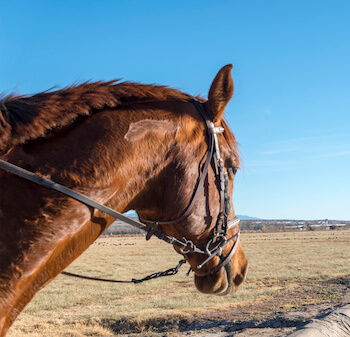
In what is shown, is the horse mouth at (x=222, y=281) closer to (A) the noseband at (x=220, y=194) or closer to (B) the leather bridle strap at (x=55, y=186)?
(A) the noseband at (x=220, y=194)

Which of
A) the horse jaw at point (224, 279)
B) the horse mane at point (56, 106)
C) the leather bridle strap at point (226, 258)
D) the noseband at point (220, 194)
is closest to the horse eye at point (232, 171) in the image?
the noseband at point (220, 194)

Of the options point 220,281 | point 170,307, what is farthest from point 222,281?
point 170,307

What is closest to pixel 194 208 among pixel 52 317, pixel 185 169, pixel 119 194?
pixel 185 169

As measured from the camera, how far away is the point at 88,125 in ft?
6.76

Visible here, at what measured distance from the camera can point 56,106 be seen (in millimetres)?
2006

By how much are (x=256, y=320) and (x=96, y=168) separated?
334 inches

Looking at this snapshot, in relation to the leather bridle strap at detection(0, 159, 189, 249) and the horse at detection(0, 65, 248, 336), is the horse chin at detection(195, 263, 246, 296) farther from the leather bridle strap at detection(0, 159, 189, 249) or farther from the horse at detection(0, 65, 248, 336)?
the leather bridle strap at detection(0, 159, 189, 249)

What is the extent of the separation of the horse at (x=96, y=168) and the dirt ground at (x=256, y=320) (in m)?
5.67

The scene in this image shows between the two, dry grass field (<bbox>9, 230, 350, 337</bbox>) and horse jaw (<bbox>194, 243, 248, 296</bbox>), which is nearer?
horse jaw (<bbox>194, 243, 248, 296</bbox>)

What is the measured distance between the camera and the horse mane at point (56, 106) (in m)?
1.88

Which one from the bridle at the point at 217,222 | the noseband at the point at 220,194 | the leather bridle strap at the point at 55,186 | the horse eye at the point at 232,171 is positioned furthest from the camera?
the horse eye at the point at 232,171

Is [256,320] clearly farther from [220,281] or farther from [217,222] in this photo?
[217,222]

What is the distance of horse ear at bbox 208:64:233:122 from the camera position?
7.67ft

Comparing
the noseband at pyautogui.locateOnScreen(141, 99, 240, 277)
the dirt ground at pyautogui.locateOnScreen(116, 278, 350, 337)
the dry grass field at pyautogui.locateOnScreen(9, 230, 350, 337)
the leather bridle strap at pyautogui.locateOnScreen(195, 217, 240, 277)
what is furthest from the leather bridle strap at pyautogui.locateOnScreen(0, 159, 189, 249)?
the dry grass field at pyautogui.locateOnScreen(9, 230, 350, 337)
